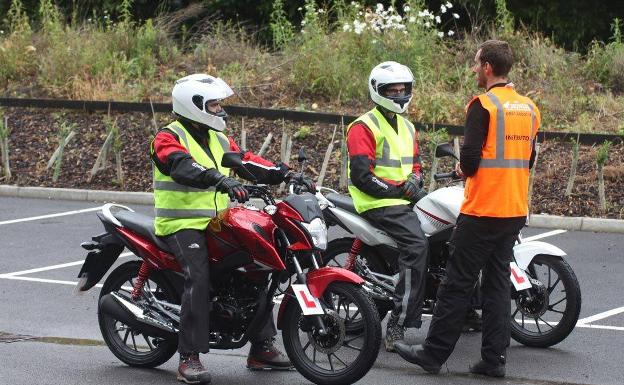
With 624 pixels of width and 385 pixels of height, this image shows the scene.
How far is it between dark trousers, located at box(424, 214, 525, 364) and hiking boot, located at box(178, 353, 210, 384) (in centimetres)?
129

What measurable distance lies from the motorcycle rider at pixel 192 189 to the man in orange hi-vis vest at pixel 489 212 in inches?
40.6

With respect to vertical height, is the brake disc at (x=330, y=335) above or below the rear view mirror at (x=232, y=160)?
below

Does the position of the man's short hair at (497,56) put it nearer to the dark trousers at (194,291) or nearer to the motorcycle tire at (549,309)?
the motorcycle tire at (549,309)

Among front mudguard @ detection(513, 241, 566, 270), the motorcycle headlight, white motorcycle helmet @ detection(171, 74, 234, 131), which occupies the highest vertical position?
white motorcycle helmet @ detection(171, 74, 234, 131)

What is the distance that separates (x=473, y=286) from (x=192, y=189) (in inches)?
67.0

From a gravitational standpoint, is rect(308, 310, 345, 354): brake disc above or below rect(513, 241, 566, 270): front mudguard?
below

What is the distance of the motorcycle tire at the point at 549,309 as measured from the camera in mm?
7855

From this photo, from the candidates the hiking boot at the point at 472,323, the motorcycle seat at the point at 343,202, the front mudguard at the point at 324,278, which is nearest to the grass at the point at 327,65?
the hiking boot at the point at 472,323

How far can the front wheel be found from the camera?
6.78 meters

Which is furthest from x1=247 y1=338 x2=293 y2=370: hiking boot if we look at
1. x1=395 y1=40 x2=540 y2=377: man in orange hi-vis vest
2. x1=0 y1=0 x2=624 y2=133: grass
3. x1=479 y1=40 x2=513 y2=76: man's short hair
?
x1=0 y1=0 x2=624 y2=133: grass

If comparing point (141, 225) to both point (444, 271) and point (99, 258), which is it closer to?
point (99, 258)

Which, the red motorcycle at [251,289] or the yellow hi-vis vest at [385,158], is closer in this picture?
the red motorcycle at [251,289]

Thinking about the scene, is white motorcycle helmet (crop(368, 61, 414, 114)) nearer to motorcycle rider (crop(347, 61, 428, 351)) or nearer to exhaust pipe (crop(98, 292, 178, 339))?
motorcycle rider (crop(347, 61, 428, 351))

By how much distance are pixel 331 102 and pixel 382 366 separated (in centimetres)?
988
